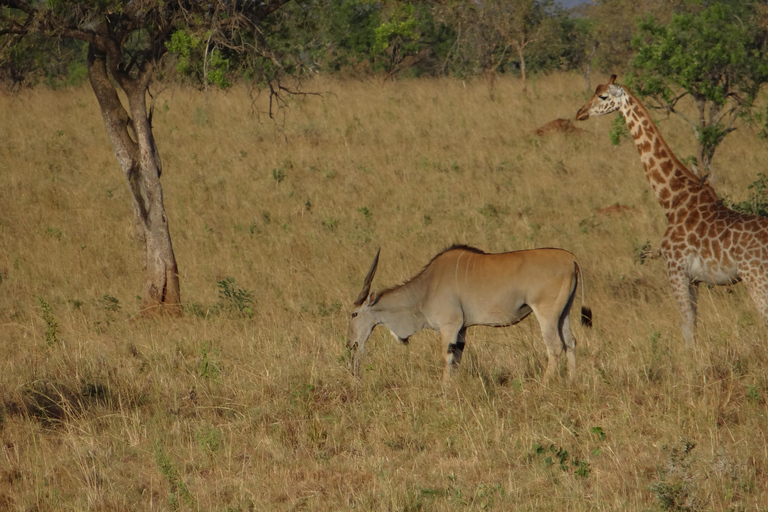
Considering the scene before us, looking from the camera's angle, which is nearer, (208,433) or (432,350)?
(208,433)

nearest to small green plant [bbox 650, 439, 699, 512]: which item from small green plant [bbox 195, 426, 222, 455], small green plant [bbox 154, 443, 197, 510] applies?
small green plant [bbox 154, 443, 197, 510]

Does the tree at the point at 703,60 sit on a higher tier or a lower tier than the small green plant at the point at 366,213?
higher

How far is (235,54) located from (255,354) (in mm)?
5089

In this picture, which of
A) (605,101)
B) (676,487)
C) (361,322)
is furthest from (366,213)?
(676,487)

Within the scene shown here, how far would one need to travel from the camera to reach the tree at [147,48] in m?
10.1

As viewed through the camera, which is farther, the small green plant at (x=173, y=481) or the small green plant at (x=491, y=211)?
the small green plant at (x=491, y=211)

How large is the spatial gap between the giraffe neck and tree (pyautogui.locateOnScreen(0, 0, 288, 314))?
4422 millimetres

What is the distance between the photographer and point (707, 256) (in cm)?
781

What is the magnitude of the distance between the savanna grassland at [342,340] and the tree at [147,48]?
2.76ft

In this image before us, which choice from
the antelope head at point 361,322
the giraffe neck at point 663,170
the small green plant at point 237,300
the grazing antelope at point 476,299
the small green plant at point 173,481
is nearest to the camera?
the small green plant at point 173,481

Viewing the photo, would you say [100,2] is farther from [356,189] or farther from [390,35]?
[390,35]

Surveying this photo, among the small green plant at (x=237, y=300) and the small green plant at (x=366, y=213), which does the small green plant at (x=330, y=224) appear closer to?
the small green plant at (x=366, y=213)

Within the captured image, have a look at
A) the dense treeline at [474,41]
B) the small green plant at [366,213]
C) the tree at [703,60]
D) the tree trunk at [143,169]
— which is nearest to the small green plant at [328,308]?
the tree trunk at [143,169]

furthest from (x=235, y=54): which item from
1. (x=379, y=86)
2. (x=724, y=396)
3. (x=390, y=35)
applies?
(x=390, y=35)
